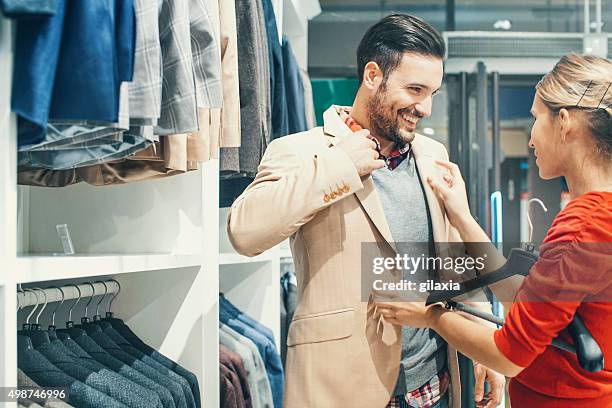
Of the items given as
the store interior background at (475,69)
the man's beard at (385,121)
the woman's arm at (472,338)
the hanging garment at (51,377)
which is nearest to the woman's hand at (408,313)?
the woman's arm at (472,338)

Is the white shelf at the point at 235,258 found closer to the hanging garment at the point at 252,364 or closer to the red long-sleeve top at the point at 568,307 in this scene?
the hanging garment at the point at 252,364

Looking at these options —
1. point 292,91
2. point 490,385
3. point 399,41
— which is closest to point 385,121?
point 399,41

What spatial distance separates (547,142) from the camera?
150cm

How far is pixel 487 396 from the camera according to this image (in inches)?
72.8

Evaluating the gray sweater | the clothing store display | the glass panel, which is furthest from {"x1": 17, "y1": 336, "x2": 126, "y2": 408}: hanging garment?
the glass panel

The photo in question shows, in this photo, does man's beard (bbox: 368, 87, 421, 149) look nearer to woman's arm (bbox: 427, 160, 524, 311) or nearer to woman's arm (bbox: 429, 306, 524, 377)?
woman's arm (bbox: 427, 160, 524, 311)

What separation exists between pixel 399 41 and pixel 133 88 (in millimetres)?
649

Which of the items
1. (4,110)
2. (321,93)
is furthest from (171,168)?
(321,93)

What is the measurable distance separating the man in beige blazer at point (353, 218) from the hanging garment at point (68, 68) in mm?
441

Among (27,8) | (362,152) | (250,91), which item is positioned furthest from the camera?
(250,91)

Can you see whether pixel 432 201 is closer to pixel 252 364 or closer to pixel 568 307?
pixel 568 307

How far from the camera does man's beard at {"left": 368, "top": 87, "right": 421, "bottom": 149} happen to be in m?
1.72

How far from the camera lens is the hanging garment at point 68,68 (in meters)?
1.10

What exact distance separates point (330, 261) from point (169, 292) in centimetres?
60
